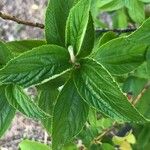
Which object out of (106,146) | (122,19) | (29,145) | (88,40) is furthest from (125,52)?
(122,19)

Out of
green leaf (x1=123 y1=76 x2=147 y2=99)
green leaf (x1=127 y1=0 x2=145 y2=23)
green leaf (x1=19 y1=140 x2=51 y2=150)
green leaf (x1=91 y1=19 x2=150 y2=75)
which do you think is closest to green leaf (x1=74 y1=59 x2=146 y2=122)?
green leaf (x1=91 y1=19 x2=150 y2=75)

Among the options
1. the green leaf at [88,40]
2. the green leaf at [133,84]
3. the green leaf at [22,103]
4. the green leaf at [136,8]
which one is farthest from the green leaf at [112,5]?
the green leaf at [22,103]

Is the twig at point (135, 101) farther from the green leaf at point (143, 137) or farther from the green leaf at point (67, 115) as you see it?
the green leaf at point (67, 115)

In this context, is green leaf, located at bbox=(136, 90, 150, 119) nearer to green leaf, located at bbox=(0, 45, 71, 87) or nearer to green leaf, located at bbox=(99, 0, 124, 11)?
green leaf, located at bbox=(99, 0, 124, 11)

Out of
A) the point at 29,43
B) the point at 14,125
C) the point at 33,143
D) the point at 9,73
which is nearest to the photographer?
the point at 9,73

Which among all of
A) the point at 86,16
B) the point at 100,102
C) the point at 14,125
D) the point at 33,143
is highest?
the point at 86,16

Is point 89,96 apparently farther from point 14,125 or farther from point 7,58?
point 14,125

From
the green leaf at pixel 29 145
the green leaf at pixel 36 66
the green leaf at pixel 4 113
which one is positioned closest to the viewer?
the green leaf at pixel 36 66

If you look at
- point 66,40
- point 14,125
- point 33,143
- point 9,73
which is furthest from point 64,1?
point 14,125
